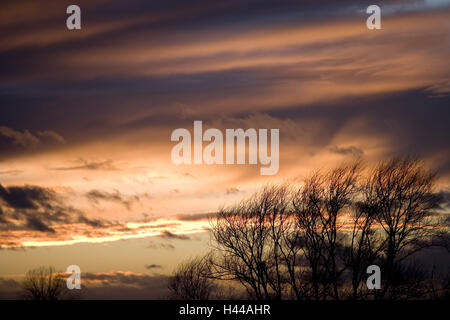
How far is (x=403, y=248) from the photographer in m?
44.3

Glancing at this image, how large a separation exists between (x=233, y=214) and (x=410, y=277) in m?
15.2

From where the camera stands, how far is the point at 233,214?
5288 cm

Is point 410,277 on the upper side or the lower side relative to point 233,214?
lower

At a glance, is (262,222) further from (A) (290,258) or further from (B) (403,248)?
(B) (403,248)

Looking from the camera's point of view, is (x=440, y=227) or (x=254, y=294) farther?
(x=254, y=294)

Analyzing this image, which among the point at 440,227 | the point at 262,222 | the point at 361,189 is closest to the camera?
the point at 440,227

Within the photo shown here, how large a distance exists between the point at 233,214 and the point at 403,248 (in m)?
14.7
